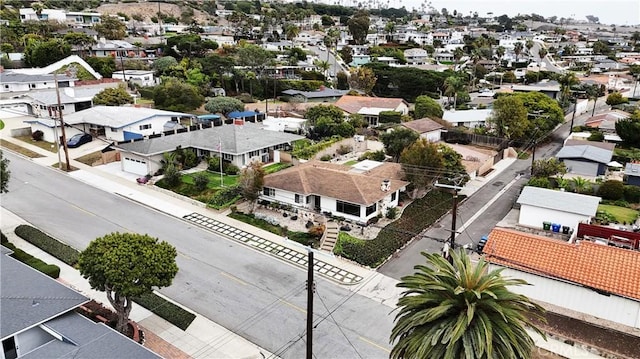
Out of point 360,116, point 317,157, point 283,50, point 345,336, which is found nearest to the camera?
Result: point 345,336

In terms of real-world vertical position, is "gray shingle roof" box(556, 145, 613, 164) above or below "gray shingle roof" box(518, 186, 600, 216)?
above

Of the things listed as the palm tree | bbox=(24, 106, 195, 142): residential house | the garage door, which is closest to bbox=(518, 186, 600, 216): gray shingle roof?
the palm tree

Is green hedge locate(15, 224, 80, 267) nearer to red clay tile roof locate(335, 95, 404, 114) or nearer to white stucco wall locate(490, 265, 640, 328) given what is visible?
white stucco wall locate(490, 265, 640, 328)

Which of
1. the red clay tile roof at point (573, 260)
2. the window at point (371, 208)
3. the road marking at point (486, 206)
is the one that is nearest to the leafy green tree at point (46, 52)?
the window at point (371, 208)

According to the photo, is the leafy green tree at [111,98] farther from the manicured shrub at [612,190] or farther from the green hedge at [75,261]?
the manicured shrub at [612,190]

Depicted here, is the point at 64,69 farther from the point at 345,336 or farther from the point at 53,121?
the point at 345,336

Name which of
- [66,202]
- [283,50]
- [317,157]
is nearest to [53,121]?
[66,202]
